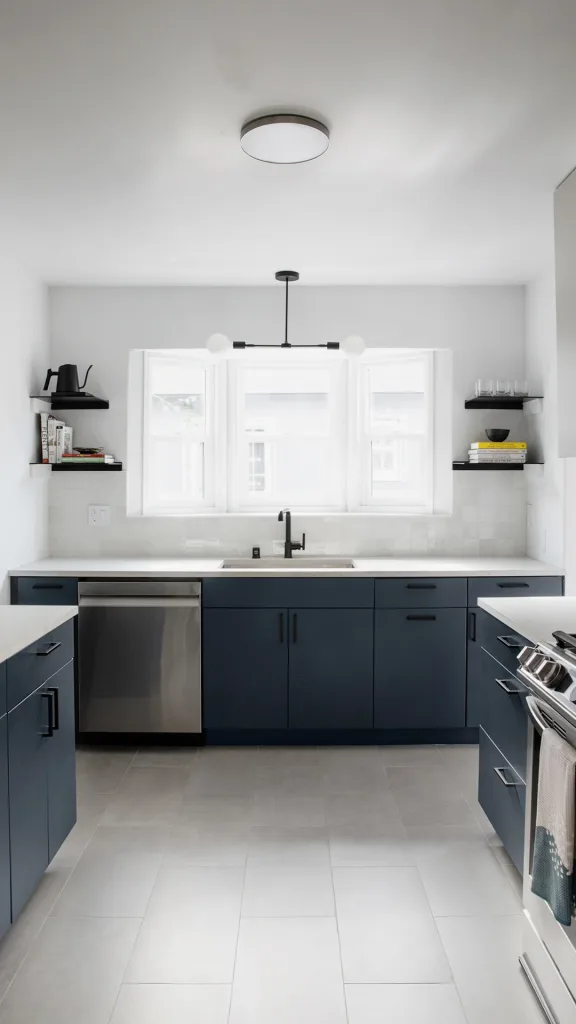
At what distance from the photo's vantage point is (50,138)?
241 cm

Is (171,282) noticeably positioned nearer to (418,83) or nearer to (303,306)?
(303,306)

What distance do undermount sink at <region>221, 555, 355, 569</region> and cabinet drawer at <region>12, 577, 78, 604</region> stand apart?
84 centimetres

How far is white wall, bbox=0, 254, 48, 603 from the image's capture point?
142 inches

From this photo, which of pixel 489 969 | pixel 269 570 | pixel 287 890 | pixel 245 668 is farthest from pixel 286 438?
pixel 489 969

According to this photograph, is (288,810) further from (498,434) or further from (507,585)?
(498,434)

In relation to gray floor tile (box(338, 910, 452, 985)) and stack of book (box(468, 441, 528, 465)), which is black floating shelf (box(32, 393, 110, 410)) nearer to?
stack of book (box(468, 441, 528, 465))

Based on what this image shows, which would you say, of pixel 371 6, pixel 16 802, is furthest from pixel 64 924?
pixel 371 6

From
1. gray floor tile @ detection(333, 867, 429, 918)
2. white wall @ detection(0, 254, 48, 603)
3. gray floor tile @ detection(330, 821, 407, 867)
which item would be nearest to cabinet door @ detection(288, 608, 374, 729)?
gray floor tile @ detection(330, 821, 407, 867)

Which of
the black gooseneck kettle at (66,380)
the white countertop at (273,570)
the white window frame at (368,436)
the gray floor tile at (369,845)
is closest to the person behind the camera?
the gray floor tile at (369,845)

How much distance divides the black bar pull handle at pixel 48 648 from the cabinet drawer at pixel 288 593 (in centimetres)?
131

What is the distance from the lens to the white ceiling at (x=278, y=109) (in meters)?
1.81

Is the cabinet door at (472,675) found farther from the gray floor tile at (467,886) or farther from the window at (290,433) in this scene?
the gray floor tile at (467,886)

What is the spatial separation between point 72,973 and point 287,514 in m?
2.60

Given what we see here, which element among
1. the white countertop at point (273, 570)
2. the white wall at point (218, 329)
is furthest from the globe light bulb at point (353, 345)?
the white countertop at point (273, 570)
